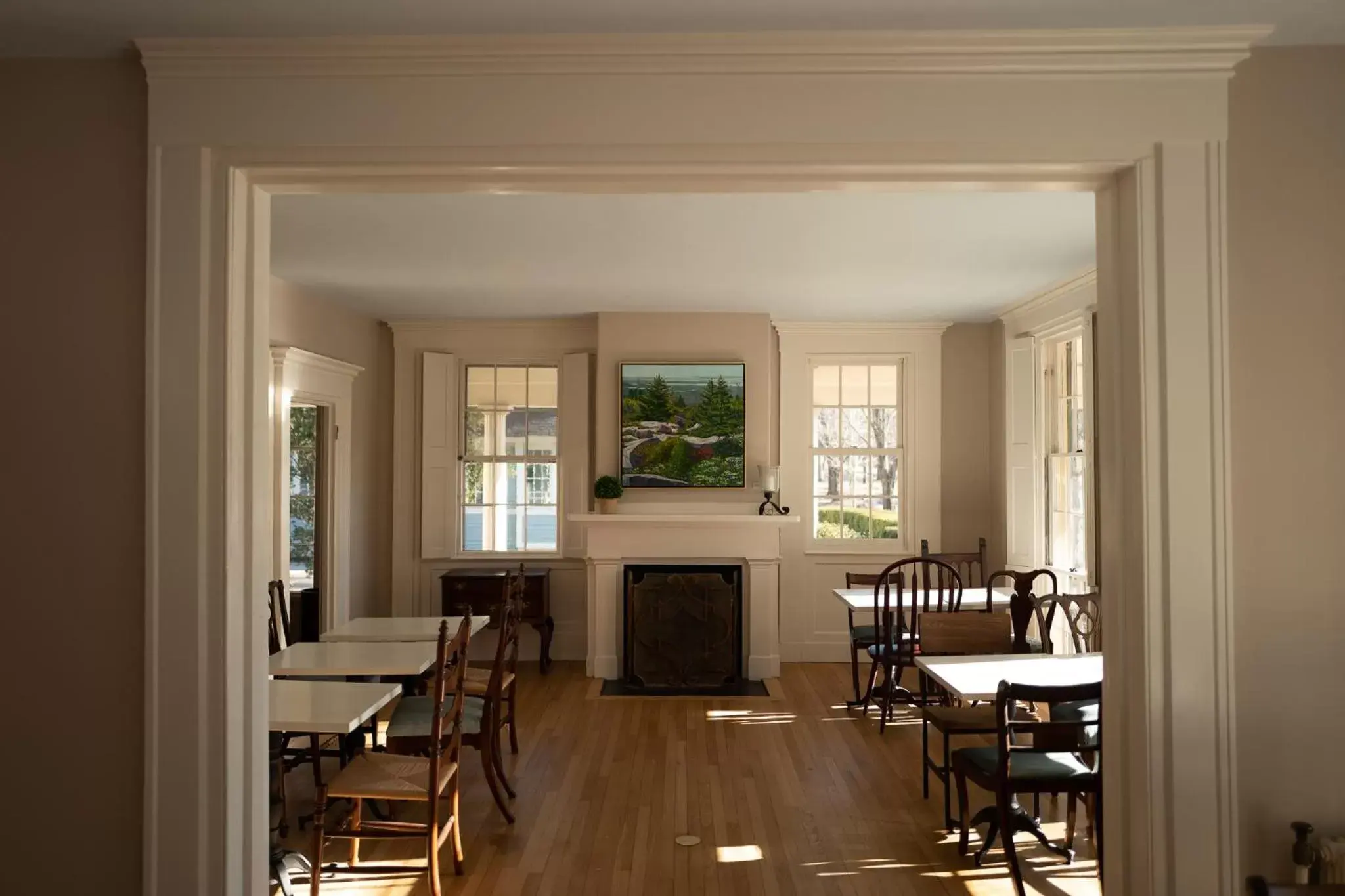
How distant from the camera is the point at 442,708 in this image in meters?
3.61

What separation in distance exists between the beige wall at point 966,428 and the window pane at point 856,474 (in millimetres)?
626

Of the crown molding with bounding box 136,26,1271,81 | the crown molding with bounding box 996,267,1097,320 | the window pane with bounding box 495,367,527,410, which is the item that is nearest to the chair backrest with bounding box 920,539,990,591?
the crown molding with bounding box 996,267,1097,320

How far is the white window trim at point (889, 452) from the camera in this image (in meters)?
7.65

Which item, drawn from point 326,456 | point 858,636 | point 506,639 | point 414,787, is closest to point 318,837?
point 414,787

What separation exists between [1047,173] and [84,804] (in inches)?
106

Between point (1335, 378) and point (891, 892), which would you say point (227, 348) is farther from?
point (891, 892)

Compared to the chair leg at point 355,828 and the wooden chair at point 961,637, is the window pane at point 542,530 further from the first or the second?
the chair leg at point 355,828

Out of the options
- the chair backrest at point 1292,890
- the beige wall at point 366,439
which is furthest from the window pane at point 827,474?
the chair backrest at point 1292,890

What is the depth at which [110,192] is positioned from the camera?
2.25m

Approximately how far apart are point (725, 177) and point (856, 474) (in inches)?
227

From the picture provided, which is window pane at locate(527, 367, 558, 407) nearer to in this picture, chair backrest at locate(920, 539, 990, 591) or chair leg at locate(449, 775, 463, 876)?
chair backrest at locate(920, 539, 990, 591)

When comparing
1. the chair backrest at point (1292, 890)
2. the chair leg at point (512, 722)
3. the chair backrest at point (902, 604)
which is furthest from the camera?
the chair backrest at point (902, 604)

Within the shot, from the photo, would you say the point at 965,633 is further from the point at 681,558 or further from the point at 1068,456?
the point at 681,558

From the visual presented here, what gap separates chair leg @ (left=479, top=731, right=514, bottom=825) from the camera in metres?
4.15
